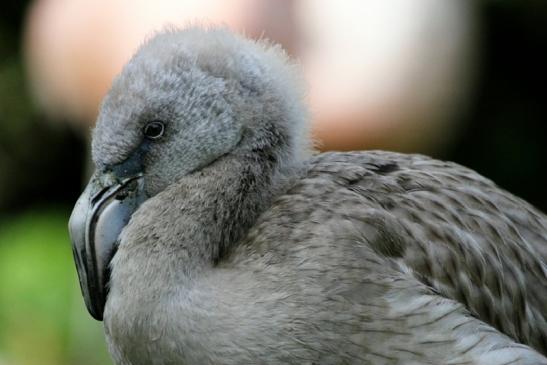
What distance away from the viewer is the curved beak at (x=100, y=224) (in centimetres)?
270

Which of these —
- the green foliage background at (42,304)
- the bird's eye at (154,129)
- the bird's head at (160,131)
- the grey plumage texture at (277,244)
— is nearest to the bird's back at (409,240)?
the grey plumage texture at (277,244)

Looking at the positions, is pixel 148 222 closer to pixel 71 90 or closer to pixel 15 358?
pixel 15 358

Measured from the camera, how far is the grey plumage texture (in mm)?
2553

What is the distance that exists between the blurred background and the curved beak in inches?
127

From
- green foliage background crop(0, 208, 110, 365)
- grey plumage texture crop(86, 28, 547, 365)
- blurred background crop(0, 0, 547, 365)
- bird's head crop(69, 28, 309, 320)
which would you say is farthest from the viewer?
blurred background crop(0, 0, 547, 365)

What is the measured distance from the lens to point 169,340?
2.53m

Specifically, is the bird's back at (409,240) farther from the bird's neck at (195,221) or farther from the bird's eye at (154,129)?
the bird's eye at (154,129)

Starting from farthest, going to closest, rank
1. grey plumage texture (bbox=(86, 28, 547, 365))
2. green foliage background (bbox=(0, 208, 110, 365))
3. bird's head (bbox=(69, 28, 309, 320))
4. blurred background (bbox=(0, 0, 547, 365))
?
blurred background (bbox=(0, 0, 547, 365))
green foliage background (bbox=(0, 208, 110, 365))
bird's head (bbox=(69, 28, 309, 320))
grey plumage texture (bbox=(86, 28, 547, 365))

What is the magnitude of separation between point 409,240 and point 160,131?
0.65 metres

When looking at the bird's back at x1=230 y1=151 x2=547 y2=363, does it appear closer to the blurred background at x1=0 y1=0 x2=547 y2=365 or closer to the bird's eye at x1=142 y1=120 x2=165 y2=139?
the bird's eye at x1=142 y1=120 x2=165 y2=139

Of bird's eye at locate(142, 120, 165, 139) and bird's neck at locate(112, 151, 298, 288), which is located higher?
bird's eye at locate(142, 120, 165, 139)

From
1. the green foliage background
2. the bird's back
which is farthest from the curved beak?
the green foliage background

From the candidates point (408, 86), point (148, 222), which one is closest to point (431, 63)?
point (408, 86)

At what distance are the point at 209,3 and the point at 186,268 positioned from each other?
385cm
